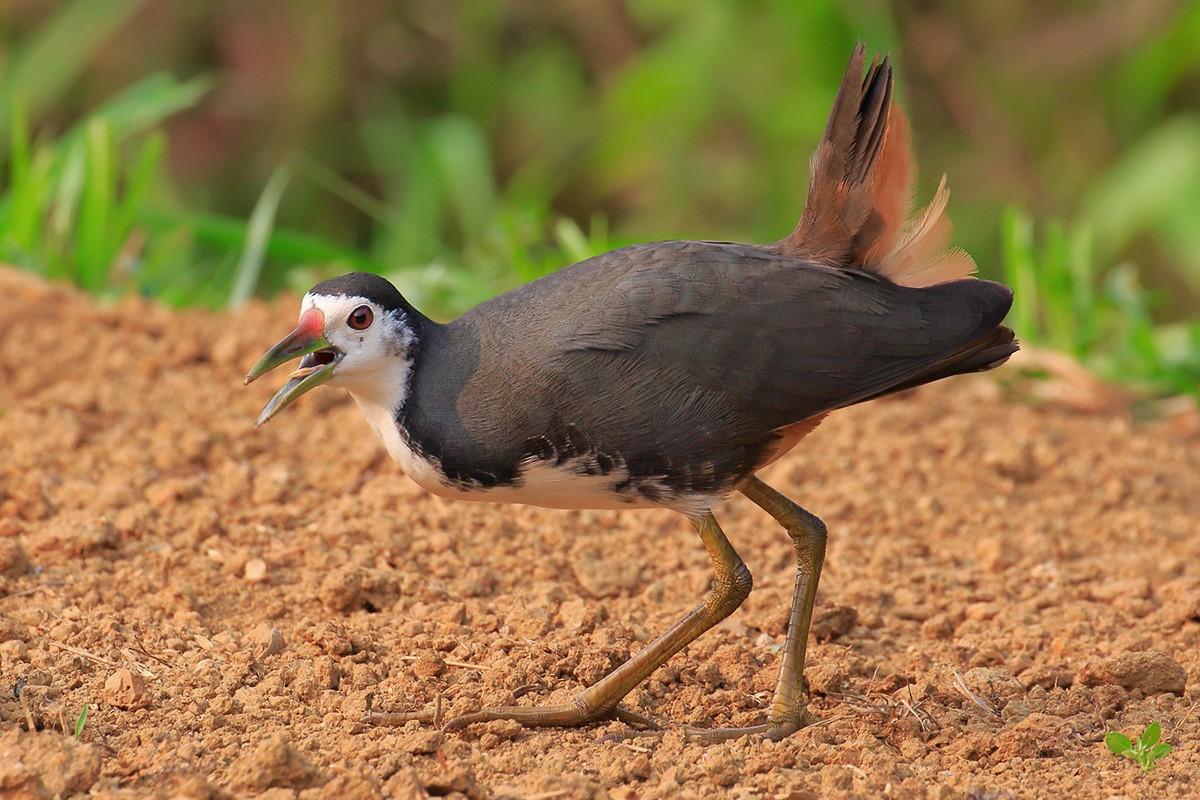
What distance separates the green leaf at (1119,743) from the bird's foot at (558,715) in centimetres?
106

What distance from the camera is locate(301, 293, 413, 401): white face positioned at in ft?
11.9

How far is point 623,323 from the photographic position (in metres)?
3.62

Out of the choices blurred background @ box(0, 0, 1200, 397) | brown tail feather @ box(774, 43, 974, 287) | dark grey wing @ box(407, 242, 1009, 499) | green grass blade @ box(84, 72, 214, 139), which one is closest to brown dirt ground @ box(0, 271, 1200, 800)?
dark grey wing @ box(407, 242, 1009, 499)

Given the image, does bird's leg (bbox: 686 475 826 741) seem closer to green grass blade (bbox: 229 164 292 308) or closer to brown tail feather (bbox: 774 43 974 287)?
brown tail feather (bbox: 774 43 974 287)

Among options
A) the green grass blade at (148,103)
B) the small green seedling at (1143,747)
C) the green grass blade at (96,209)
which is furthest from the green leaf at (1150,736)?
the green grass blade at (148,103)

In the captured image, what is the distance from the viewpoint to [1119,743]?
3383 mm

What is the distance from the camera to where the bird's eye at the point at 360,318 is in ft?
11.9

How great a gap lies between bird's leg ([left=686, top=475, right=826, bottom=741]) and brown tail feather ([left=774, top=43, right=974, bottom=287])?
674mm

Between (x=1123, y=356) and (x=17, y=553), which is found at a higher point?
(x=1123, y=356)

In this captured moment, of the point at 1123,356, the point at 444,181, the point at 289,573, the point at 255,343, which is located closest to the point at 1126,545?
the point at 1123,356

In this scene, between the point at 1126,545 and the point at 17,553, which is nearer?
the point at 17,553

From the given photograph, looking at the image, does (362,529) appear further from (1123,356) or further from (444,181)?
(444,181)

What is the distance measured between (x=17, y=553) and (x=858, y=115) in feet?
8.55

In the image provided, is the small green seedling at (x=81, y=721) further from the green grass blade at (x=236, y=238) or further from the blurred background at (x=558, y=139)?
the green grass blade at (x=236, y=238)
